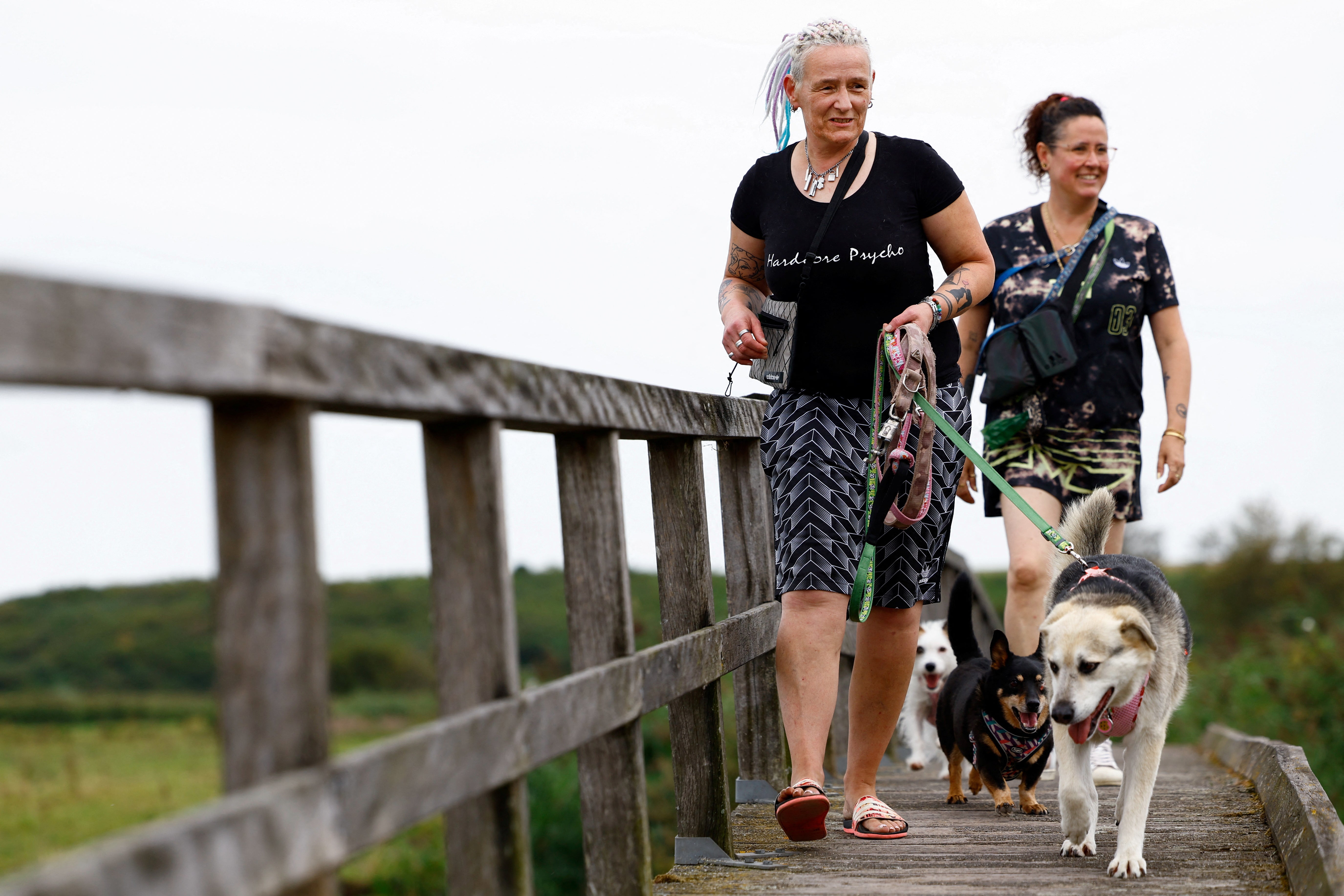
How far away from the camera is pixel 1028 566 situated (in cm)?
442

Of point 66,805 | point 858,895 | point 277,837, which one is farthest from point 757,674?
point 66,805

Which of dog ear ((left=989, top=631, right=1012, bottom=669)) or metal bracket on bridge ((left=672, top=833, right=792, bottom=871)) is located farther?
dog ear ((left=989, top=631, right=1012, bottom=669))

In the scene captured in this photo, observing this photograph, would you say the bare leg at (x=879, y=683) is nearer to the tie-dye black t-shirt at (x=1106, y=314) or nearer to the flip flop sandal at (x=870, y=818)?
the flip flop sandal at (x=870, y=818)

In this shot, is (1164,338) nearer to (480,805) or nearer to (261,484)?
(480,805)

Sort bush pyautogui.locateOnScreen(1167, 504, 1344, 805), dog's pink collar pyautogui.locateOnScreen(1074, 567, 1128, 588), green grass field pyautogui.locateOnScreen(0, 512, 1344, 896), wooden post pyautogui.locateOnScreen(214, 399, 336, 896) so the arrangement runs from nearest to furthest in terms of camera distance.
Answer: wooden post pyautogui.locateOnScreen(214, 399, 336, 896)
dog's pink collar pyautogui.locateOnScreen(1074, 567, 1128, 588)
bush pyautogui.locateOnScreen(1167, 504, 1344, 805)
green grass field pyautogui.locateOnScreen(0, 512, 1344, 896)

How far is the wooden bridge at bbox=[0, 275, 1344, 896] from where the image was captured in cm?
124

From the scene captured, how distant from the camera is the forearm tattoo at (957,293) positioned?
11.0 feet

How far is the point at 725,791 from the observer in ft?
10.7

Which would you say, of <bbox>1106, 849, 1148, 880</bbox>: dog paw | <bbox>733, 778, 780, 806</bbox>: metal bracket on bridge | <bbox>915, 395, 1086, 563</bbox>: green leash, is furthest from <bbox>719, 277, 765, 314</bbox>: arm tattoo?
<bbox>1106, 849, 1148, 880</bbox>: dog paw

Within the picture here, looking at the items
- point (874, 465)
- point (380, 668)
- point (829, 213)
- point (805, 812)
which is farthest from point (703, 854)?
point (380, 668)

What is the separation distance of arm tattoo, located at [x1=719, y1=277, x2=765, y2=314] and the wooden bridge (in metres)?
0.28

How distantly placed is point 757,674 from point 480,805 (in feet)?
7.12

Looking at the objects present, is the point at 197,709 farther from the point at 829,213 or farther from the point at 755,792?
the point at 829,213

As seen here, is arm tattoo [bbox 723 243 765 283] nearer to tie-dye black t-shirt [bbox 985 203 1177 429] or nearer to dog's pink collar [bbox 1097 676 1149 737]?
tie-dye black t-shirt [bbox 985 203 1177 429]
